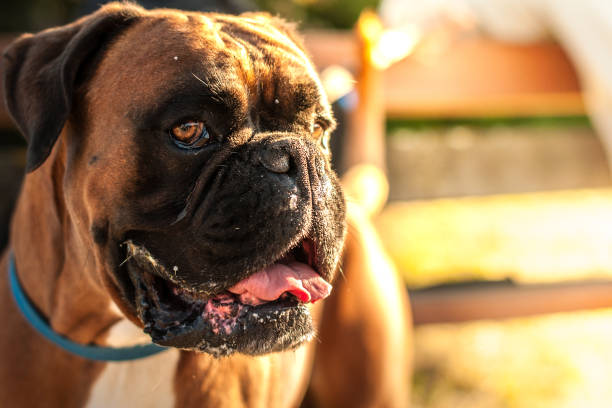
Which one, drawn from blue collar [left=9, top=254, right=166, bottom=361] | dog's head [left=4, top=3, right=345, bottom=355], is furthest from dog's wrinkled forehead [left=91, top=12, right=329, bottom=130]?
blue collar [left=9, top=254, right=166, bottom=361]

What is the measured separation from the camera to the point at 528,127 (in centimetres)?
Result: 680

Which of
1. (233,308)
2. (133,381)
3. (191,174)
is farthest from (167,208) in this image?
(133,381)

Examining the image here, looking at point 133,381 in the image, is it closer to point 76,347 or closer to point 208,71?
point 76,347

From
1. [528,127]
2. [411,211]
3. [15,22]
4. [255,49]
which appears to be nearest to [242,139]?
[255,49]

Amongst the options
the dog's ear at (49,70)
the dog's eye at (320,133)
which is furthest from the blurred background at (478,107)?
the dog's ear at (49,70)

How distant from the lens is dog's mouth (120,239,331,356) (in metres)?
1.73

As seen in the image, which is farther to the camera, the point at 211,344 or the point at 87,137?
the point at 87,137

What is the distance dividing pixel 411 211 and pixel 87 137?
16.1 feet

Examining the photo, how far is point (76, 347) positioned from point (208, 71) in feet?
2.96

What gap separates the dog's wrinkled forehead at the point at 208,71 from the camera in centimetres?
172

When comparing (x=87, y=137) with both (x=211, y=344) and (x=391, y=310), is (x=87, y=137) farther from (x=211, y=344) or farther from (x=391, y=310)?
(x=391, y=310)

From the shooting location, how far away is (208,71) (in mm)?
1726

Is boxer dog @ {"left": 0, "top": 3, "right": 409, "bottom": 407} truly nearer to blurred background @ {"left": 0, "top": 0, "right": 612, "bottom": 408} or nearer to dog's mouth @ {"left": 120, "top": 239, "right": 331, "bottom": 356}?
dog's mouth @ {"left": 120, "top": 239, "right": 331, "bottom": 356}

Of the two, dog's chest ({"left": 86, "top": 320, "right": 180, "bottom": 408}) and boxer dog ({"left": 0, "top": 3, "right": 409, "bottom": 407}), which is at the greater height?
boxer dog ({"left": 0, "top": 3, "right": 409, "bottom": 407})
